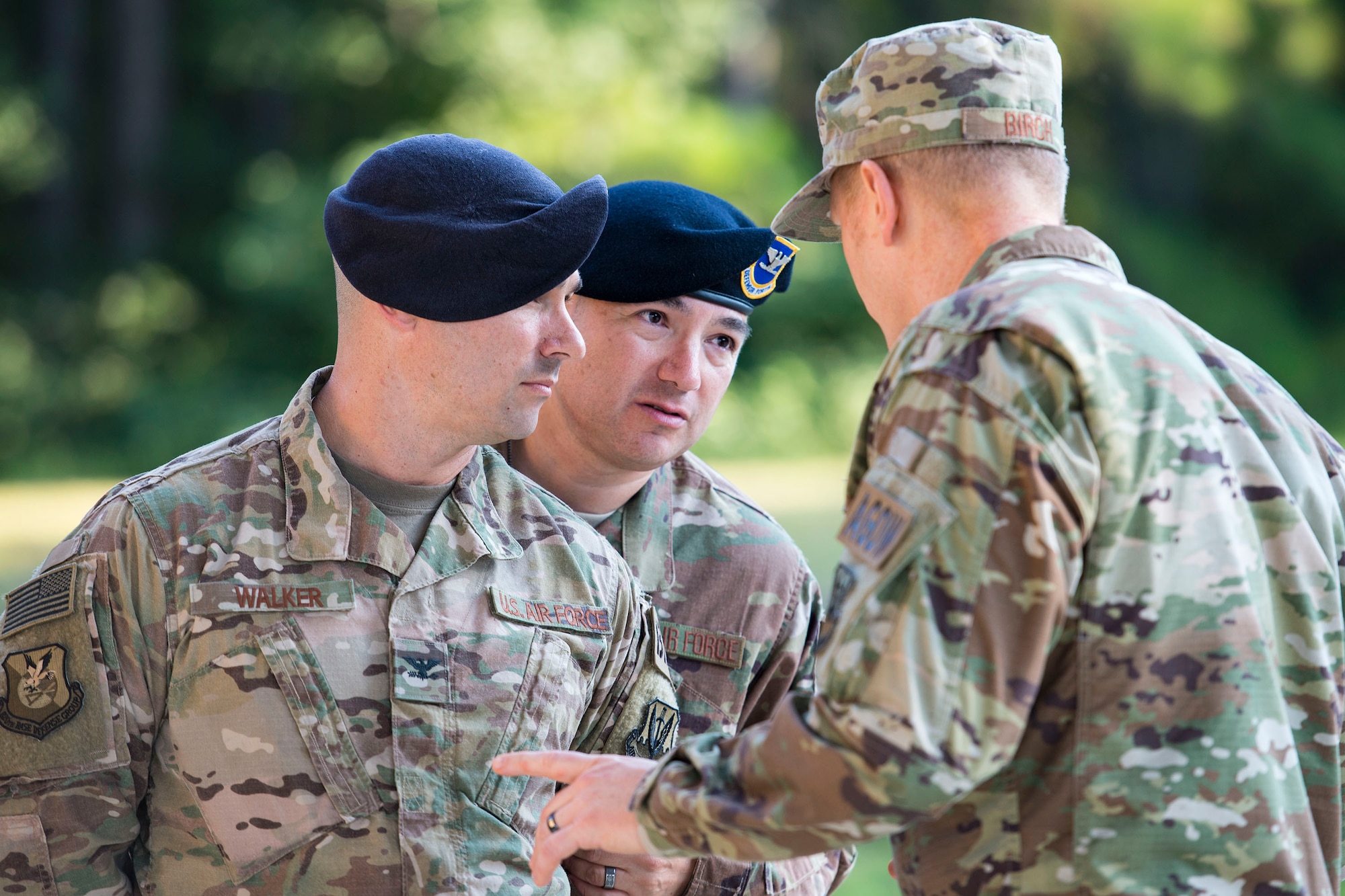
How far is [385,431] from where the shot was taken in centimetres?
230

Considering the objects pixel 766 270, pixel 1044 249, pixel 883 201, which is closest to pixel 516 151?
pixel 766 270

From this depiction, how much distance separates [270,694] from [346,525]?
0.97ft

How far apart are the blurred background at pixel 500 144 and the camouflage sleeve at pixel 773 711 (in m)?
8.60

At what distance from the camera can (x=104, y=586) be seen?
2.05 meters

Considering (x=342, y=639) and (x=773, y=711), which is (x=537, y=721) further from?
(x=773, y=711)

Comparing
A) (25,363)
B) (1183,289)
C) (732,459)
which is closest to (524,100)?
(732,459)

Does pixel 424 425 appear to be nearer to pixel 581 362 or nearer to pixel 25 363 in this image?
pixel 581 362

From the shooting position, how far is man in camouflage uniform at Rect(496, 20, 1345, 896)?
1.57 meters

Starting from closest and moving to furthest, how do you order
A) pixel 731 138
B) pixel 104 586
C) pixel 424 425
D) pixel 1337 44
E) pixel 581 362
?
pixel 104 586 → pixel 424 425 → pixel 581 362 → pixel 731 138 → pixel 1337 44

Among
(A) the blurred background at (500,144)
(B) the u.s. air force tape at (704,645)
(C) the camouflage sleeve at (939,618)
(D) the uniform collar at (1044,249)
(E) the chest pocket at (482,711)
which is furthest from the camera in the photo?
(A) the blurred background at (500,144)

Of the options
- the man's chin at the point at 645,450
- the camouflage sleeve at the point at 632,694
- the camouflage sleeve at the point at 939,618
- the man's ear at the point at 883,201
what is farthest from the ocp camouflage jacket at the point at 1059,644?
the man's chin at the point at 645,450

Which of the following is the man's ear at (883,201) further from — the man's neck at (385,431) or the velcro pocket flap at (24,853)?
the velcro pocket flap at (24,853)

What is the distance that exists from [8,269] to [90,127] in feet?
7.86

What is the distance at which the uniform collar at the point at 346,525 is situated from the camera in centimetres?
221
